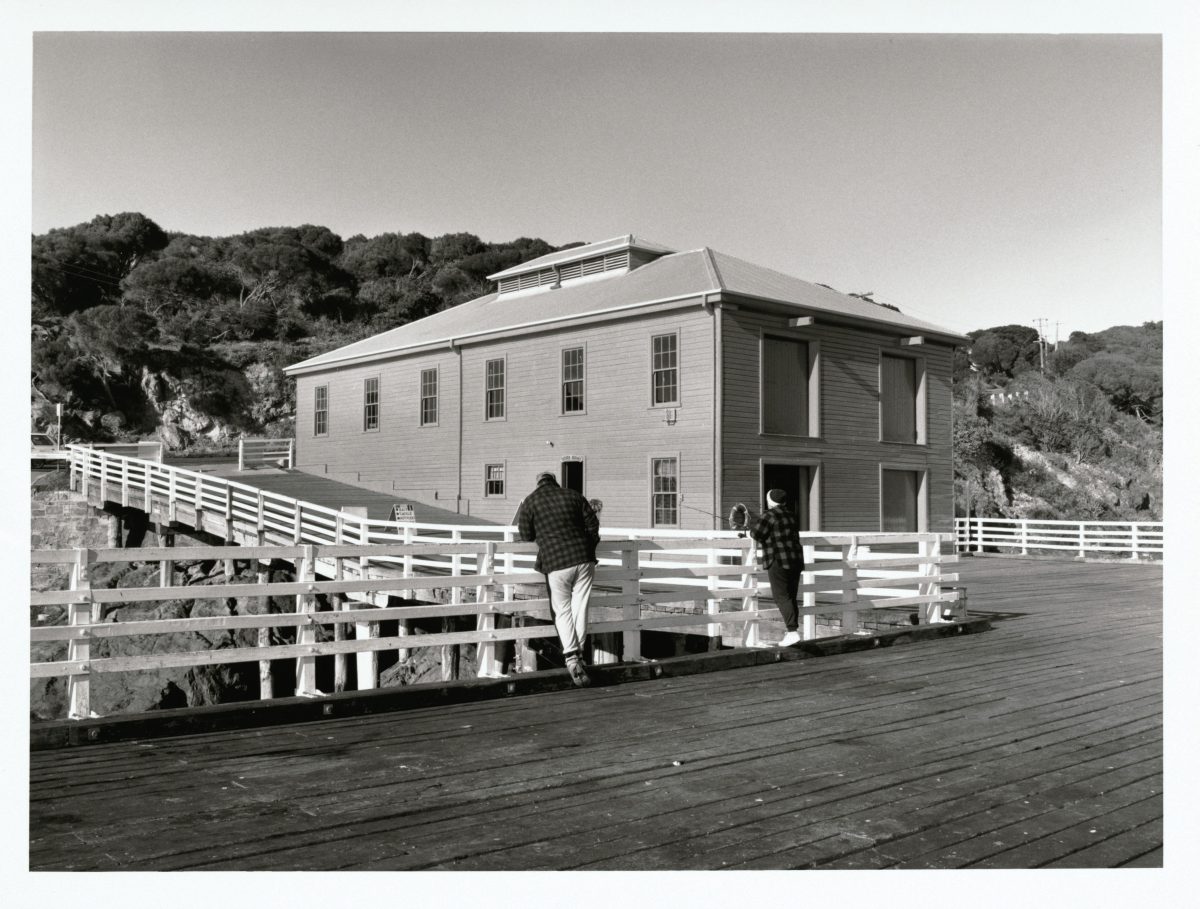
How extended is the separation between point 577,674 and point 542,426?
49.7 feet

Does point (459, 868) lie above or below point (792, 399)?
below

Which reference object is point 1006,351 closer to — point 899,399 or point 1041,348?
point 1041,348

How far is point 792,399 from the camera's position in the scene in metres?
21.1

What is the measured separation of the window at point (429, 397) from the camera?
1012 inches

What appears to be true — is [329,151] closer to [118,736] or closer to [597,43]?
[597,43]

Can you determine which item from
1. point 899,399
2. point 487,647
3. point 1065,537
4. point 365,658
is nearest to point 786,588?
point 487,647

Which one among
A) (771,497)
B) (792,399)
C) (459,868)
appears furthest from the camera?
(792,399)

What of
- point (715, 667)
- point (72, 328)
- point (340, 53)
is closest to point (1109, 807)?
point (715, 667)

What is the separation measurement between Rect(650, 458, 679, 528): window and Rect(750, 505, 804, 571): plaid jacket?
399 inches

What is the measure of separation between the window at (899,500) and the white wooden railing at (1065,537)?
83.3 inches

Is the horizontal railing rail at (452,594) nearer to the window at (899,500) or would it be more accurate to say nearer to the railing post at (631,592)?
the railing post at (631,592)

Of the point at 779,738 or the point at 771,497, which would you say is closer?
the point at 779,738

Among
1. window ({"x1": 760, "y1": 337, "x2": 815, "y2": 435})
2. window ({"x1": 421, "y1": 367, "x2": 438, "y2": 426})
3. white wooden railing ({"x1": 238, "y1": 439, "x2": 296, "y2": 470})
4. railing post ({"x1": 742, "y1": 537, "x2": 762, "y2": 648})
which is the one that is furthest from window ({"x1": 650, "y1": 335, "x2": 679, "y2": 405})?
white wooden railing ({"x1": 238, "y1": 439, "x2": 296, "y2": 470})
